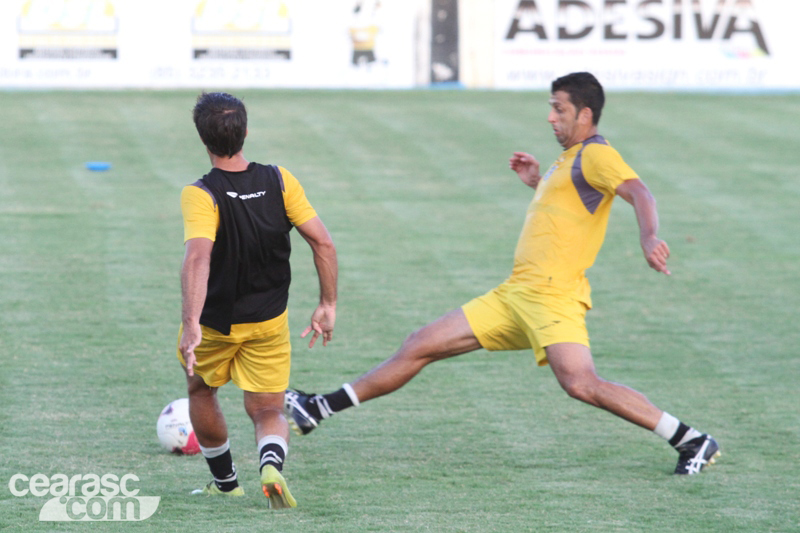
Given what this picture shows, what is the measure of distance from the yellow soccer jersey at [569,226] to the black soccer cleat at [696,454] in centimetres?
87

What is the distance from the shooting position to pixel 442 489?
208 inches

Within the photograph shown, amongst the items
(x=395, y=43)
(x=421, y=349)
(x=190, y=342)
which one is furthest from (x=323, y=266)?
(x=395, y=43)

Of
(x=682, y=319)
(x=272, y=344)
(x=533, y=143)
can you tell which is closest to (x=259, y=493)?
(x=272, y=344)

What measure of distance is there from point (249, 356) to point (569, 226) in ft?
5.85

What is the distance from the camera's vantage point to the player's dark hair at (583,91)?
565 cm

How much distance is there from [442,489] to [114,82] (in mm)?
16329

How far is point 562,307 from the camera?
18.3 feet

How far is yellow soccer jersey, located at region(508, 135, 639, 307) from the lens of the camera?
18.4 feet

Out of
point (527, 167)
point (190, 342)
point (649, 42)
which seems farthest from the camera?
point (649, 42)

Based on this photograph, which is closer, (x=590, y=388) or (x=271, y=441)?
(x=271, y=441)

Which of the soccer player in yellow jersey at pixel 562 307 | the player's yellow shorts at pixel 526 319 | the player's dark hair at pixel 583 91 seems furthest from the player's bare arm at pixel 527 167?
the player's yellow shorts at pixel 526 319

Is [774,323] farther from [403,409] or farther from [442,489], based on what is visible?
[442,489]

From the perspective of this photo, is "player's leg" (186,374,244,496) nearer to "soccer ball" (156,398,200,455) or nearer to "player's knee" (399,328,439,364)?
"soccer ball" (156,398,200,455)

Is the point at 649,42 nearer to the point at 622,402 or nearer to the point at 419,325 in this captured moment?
the point at 419,325
